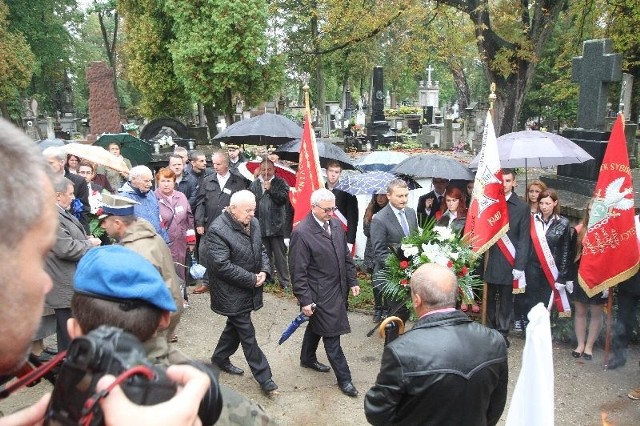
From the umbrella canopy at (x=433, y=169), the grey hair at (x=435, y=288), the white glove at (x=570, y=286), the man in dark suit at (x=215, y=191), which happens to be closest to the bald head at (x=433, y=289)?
the grey hair at (x=435, y=288)

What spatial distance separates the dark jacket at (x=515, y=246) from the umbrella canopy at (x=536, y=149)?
65 cm

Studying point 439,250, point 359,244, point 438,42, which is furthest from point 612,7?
point 439,250

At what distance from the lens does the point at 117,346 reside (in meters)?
1.10

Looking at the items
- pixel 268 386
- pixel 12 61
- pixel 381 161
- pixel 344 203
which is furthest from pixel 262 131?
pixel 12 61

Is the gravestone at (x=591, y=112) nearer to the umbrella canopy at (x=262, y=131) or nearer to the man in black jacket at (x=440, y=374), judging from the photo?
the umbrella canopy at (x=262, y=131)

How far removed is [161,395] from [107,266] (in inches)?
32.9

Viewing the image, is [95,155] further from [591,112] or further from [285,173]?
[591,112]

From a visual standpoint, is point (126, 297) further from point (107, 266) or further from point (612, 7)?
point (612, 7)

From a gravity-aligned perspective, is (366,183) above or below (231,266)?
above

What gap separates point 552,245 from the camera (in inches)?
238

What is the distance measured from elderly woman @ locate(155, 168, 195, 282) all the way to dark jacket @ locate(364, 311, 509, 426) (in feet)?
14.6

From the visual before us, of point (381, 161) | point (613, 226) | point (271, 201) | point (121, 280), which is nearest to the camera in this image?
point (121, 280)

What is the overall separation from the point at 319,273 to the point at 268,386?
3.73 ft

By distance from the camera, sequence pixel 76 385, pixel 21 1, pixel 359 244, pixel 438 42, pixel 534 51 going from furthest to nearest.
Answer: pixel 21 1, pixel 438 42, pixel 534 51, pixel 359 244, pixel 76 385
